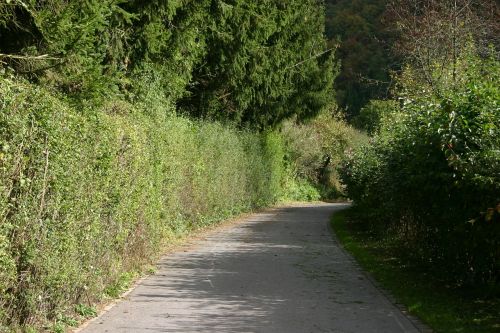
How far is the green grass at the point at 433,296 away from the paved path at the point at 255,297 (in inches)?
14.0

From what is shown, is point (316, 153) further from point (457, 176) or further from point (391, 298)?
point (457, 176)

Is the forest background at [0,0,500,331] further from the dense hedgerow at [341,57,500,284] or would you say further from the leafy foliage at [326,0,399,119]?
the leafy foliage at [326,0,399,119]

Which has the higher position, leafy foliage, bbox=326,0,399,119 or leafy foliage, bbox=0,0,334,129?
leafy foliage, bbox=326,0,399,119

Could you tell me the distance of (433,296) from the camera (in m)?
10.1

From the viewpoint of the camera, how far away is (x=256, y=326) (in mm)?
8070

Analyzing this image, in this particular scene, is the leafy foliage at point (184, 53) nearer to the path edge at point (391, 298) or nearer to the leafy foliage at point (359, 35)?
the leafy foliage at point (359, 35)

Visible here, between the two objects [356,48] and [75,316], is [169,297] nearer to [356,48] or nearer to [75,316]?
[75,316]

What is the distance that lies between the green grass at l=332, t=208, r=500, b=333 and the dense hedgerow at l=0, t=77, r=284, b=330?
4.62 m

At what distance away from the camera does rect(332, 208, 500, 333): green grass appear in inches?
330

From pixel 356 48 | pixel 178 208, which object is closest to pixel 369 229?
pixel 178 208

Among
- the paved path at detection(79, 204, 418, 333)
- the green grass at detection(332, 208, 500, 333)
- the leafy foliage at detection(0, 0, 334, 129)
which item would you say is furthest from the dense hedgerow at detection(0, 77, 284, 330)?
the green grass at detection(332, 208, 500, 333)

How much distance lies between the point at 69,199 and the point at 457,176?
18.0ft

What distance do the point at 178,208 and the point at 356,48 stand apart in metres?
25.1

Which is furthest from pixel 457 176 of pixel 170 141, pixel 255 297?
pixel 170 141
